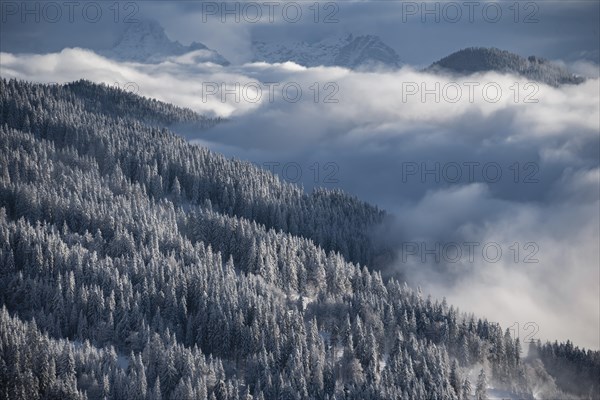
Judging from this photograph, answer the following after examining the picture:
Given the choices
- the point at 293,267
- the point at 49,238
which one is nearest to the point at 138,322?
the point at 49,238

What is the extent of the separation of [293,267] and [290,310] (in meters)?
23.5

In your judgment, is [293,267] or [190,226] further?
[190,226]

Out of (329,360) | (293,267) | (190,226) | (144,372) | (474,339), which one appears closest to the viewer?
(144,372)

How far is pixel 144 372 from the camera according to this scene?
4432 inches

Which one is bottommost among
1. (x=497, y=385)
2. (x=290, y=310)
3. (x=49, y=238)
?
(x=497, y=385)

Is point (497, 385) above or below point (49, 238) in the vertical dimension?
below

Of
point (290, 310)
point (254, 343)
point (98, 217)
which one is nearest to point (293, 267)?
point (290, 310)

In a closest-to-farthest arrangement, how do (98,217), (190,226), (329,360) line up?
(329,360), (98,217), (190,226)

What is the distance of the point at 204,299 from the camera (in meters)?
140

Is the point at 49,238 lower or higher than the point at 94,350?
higher

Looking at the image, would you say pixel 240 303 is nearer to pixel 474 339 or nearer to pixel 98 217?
pixel 474 339

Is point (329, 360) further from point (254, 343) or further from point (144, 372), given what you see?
point (144, 372)

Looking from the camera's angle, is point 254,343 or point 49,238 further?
point 49,238

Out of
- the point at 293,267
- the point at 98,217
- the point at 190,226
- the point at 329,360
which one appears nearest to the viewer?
the point at 329,360
